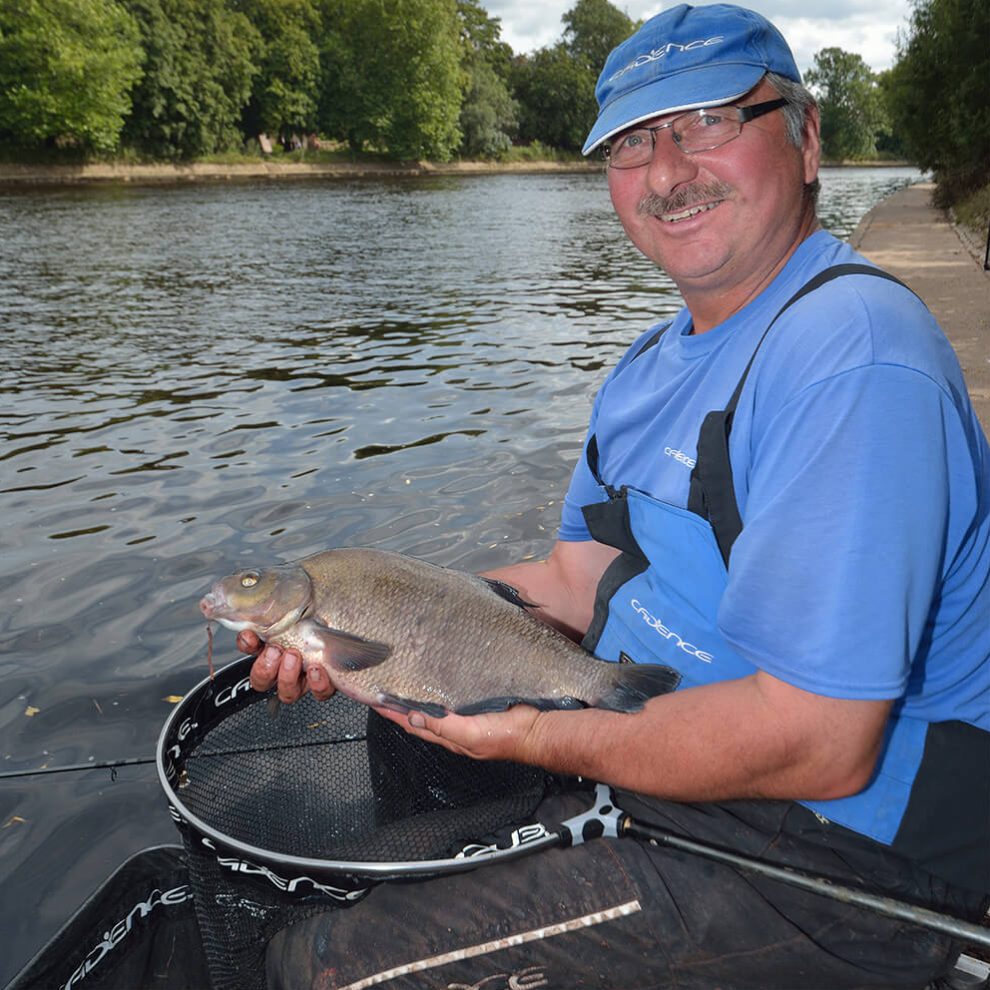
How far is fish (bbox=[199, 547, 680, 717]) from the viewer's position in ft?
7.86

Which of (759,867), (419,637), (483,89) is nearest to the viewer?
(759,867)

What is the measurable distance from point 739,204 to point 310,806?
2.12 metres

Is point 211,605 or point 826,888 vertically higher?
point 211,605

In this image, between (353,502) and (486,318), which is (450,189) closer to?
(486,318)

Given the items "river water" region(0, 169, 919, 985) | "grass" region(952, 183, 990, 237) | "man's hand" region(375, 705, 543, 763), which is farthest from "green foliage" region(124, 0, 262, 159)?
"man's hand" region(375, 705, 543, 763)

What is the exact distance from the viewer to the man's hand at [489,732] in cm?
234

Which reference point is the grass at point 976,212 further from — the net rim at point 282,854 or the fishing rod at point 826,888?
the net rim at point 282,854

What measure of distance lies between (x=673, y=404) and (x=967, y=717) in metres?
0.96

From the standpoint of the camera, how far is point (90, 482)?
844 cm

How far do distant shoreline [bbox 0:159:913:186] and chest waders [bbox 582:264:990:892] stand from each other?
5193 cm

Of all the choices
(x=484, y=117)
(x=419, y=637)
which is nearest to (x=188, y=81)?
(x=484, y=117)

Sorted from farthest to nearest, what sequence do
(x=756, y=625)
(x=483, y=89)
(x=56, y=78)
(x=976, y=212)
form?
(x=483, y=89)
(x=56, y=78)
(x=976, y=212)
(x=756, y=625)

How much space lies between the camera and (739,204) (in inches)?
93.9

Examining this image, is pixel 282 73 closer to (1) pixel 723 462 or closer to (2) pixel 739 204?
(2) pixel 739 204
